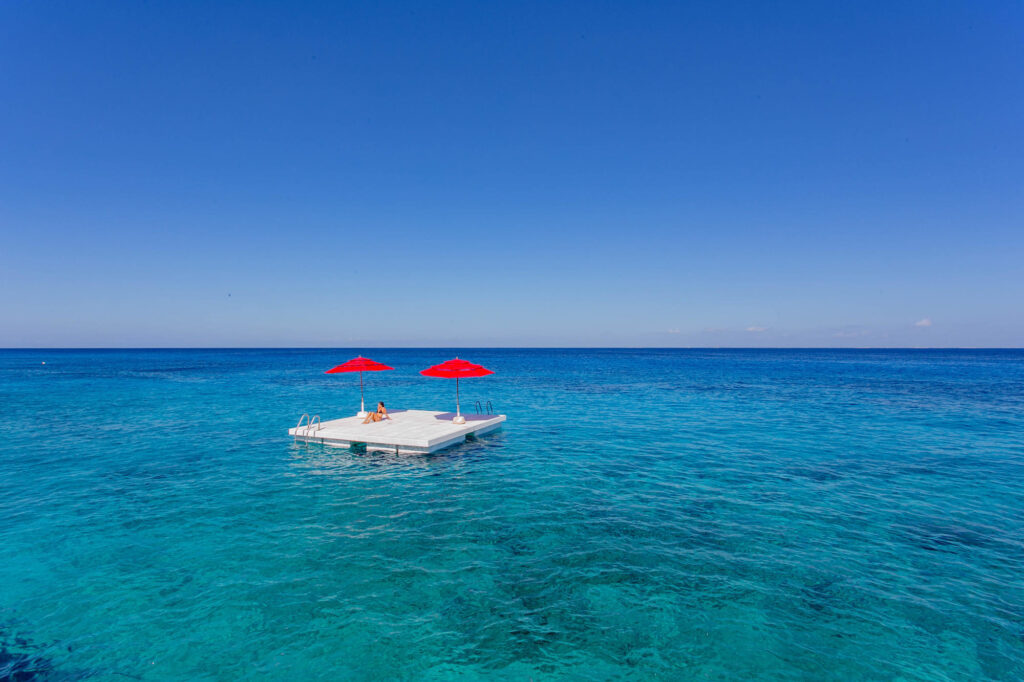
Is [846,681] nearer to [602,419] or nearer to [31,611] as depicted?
[31,611]

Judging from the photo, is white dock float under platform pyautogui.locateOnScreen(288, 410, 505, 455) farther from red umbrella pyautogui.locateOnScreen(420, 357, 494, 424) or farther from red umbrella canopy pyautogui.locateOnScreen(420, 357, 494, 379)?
red umbrella canopy pyautogui.locateOnScreen(420, 357, 494, 379)

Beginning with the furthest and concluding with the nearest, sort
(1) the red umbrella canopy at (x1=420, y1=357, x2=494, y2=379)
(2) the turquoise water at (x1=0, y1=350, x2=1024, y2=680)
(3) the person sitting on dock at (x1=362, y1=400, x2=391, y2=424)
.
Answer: (3) the person sitting on dock at (x1=362, y1=400, x2=391, y2=424) → (1) the red umbrella canopy at (x1=420, y1=357, x2=494, y2=379) → (2) the turquoise water at (x1=0, y1=350, x2=1024, y2=680)

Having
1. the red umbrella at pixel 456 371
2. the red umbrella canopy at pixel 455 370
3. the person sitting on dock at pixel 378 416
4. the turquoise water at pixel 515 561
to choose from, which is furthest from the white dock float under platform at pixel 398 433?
the red umbrella canopy at pixel 455 370

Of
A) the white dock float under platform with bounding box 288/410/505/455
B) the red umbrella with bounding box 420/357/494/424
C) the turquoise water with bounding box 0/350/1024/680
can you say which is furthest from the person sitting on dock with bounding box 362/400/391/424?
the red umbrella with bounding box 420/357/494/424

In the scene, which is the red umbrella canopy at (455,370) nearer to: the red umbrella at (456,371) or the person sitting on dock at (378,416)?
the red umbrella at (456,371)

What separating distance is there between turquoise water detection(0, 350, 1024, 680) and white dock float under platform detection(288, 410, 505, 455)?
663 millimetres

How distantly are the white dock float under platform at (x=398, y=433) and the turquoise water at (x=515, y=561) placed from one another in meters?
0.66

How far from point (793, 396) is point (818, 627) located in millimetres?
38804

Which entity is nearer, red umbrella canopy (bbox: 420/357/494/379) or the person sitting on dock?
red umbrella canopy (bbox: 420/357/494/379)

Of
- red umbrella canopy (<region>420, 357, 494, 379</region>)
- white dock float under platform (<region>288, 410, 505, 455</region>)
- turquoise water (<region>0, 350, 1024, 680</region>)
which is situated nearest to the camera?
turquoise water (<region>0, 350, 1024, 680</region>)

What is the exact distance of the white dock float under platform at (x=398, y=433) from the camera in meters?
18.7

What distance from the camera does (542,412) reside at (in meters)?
30.9

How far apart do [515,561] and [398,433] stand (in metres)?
11.1

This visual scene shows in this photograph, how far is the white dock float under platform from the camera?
1873cm
